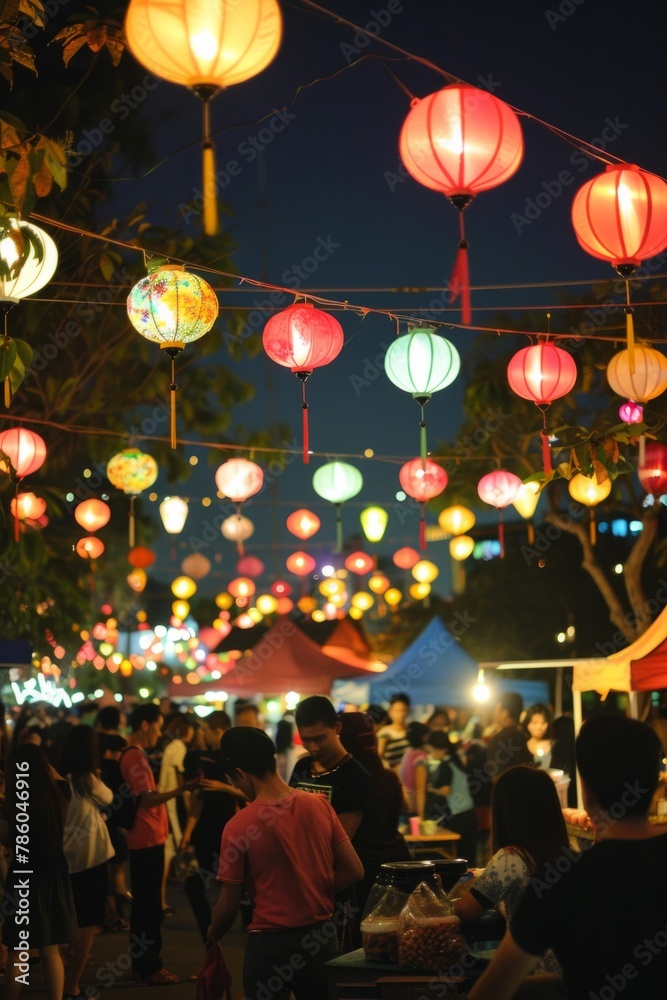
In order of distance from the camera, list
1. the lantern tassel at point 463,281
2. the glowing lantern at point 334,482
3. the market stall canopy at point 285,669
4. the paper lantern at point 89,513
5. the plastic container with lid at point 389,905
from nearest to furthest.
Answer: the plastic container with lid at point 389,905, the lantern tassel at point 463,281, the glowing lantern at point 334,482, the paper lantern at point 89,513, the market stall canopy at point 285,669

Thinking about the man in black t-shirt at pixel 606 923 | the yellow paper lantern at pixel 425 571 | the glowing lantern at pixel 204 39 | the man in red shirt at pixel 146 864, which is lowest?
the man in red shirt at pixel 146 864

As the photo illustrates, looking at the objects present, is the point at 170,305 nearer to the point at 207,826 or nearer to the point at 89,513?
the point at 207,826

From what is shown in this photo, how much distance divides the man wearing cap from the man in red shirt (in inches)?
150

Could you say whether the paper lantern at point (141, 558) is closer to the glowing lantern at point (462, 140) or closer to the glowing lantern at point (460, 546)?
the glowing lantern at point (460, 546)

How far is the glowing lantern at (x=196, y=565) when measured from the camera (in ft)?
78.8

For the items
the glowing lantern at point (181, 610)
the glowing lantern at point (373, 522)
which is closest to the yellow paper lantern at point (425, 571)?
the glowing lantern at point (373, 522)

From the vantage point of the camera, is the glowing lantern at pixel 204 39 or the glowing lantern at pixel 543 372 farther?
the glowing lantern at pixel 543 372

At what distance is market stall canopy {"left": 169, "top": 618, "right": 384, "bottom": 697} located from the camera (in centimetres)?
1498

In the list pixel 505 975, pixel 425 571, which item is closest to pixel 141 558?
pixel 425 571

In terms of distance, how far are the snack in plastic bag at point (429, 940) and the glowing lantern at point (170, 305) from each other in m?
4.06

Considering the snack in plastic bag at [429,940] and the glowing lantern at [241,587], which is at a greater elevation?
the glowing lantern at [241,587]

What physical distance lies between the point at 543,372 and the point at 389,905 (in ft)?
19.1

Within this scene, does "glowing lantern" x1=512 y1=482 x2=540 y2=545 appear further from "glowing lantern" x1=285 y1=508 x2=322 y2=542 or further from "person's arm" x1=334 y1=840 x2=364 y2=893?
"person's arm" x1=334 y1=840 x2=364 y2=893

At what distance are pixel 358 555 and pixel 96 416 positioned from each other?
35.4 feet
